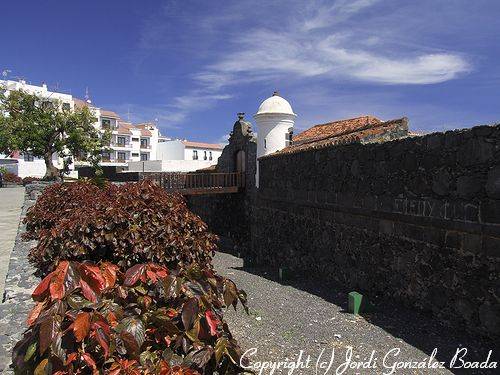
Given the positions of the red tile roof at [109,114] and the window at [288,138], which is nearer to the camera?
the window at [288,138]

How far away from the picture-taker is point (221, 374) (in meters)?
2.24

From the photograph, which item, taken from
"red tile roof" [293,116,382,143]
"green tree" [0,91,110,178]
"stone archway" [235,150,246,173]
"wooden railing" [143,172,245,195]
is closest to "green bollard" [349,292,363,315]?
"red tile roof" [293,116,382,143]

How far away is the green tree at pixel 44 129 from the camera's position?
20891 millimetres

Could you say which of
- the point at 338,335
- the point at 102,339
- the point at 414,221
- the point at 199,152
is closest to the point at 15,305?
the point at 102,339

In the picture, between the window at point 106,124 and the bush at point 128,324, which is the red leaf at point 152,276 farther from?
the window at point 106,124

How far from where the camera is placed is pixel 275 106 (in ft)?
53.6

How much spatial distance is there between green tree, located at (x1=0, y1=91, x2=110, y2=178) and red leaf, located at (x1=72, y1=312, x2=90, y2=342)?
21541mm

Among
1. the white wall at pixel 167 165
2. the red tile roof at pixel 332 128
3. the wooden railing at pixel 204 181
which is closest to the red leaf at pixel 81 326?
the red tile roof at pixel 332 128

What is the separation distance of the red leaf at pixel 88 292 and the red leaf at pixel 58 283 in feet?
0.33

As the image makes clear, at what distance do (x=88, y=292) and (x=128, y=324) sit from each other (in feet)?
0.96

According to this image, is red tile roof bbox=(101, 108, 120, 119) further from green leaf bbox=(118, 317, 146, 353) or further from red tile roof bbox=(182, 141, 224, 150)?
green leaf bbox=(118, 317, 146, 353)

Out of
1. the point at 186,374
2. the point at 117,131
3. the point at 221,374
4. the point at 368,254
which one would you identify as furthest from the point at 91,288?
the point at 117,131

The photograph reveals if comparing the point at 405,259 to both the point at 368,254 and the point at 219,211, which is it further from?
the point at 219,211

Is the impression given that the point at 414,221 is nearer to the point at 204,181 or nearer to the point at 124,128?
the point at 204,181
